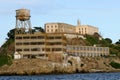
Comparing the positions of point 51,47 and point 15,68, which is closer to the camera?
point 15,68

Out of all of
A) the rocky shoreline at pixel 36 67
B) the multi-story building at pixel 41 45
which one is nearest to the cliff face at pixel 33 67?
the rocky shoreline at pixel 36 67

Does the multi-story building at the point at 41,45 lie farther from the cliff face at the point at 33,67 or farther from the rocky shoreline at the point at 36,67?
the cliff face at the point at 33,67

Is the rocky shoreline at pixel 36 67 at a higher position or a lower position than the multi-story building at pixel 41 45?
lower

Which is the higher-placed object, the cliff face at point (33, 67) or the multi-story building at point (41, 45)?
the multi-story building at point (41, 45)

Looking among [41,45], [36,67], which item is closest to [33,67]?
[36,67]

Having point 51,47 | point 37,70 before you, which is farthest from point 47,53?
point 37,70

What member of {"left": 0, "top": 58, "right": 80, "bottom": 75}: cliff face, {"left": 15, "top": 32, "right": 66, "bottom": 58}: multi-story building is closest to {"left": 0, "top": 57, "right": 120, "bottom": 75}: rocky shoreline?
{"left": 0, "top": 58, "right": 80, "bottom": 75}: cliff face

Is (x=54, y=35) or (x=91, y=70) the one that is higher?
(x=54, y=35)

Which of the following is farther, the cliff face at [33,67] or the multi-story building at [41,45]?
the multi-story building at [41,45]

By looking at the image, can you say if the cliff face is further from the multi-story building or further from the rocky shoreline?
the multi-story building

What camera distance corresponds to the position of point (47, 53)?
185125 mm

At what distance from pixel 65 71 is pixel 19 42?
2571 cm

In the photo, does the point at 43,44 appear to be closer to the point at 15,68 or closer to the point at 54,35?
the point at 54,35

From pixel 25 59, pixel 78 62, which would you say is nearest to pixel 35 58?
pixel 25 59
